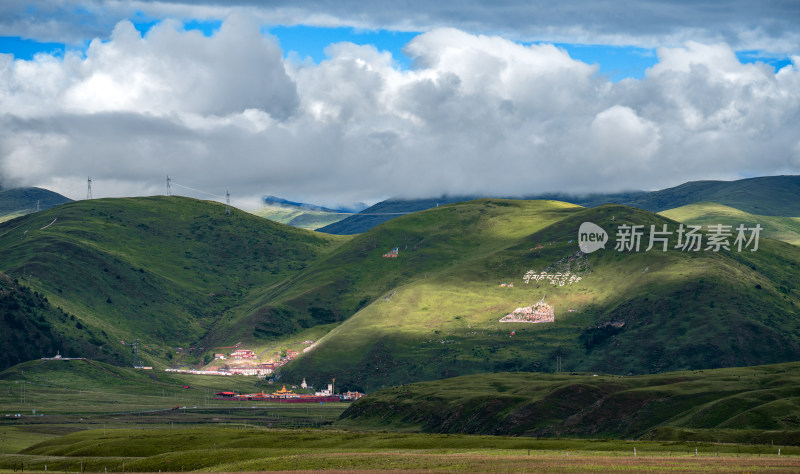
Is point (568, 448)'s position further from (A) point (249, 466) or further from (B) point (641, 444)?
(A) point (249, 466)

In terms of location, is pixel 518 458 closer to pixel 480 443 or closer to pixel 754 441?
pixel 480 443

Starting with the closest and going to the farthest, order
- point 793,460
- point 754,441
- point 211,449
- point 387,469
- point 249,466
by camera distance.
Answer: point 793,460, point 387,469, point 249,466, point 754,441, point 211,449

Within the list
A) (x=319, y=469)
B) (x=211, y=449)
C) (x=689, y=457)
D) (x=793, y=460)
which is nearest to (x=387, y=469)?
(x=319, y=469)

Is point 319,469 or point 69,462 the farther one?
point 69,462

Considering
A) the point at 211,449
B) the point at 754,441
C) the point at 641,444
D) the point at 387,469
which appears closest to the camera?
the point at 387,469

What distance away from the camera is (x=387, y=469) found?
133 meters

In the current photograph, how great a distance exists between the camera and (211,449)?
19175 centimetres

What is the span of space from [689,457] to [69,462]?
127218mm

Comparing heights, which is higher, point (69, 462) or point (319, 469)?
point (319, 469)

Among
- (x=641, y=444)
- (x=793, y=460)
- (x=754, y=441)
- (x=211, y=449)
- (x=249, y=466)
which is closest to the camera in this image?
(x=793, y=460)

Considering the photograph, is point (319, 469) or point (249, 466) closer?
point (319, 469)

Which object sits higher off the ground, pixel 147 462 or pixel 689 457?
pixel 689 457

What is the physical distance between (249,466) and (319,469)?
731 inches

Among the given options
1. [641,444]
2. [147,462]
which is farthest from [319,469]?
[641,444]
